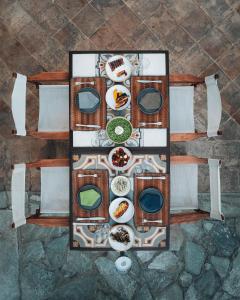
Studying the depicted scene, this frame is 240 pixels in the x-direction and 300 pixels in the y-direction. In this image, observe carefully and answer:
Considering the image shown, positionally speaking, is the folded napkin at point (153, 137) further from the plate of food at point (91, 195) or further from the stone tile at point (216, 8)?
the stone tile at point (216, 8)

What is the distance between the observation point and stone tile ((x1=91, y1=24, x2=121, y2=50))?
4.72 meters

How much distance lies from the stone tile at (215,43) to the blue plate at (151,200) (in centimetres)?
202

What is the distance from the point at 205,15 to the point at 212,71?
646 millimetres

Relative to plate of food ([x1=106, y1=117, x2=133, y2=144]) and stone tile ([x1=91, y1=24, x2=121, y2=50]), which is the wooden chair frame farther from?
stone tile ([x1=91, y1=24, x2=121, y2=50])

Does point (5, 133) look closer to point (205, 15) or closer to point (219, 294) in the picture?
point (205, 15)

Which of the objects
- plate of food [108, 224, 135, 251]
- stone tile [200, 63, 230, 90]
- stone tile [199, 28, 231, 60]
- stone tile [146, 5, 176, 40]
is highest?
stone tile [146, 5, 176, 40]

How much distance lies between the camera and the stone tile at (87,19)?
4723mm

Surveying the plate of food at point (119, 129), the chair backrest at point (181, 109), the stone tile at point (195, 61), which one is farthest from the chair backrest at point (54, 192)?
the stone tile at point (195, 61)

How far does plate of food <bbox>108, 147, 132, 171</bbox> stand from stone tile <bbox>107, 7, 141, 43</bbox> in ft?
Answer: 5.65

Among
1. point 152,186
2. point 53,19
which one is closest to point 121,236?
point 152,186

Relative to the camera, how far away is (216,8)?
4.74 m

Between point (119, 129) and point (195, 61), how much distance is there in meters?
1.72

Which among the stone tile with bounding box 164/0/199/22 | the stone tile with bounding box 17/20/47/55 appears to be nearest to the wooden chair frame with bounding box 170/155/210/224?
the stone tile with bounding box 164/0/199/22

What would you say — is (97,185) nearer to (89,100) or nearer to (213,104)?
(89,100)
